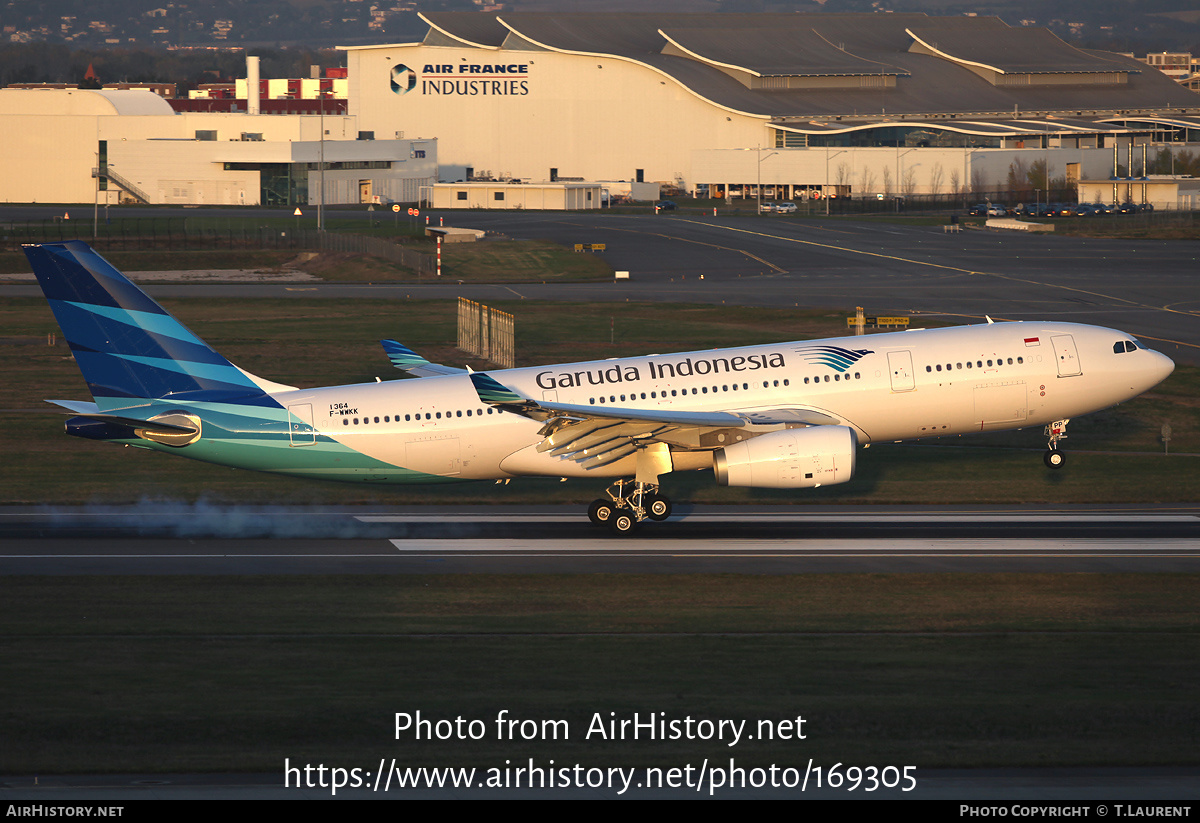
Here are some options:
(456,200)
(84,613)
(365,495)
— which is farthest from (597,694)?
(456,200)

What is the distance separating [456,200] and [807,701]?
165 m

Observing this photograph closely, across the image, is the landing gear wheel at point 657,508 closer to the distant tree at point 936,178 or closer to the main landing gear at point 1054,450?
the main landing gear at point 1054,450

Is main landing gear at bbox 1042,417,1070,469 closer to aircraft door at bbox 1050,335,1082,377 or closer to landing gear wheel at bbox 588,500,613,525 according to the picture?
aircraft door at bbox 1050,335,1082,377

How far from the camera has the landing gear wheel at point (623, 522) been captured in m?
36.8

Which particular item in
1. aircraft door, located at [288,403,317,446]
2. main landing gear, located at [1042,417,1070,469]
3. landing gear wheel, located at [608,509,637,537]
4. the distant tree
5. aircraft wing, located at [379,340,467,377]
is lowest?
landing gear wheel, located at [608,509,637,537]

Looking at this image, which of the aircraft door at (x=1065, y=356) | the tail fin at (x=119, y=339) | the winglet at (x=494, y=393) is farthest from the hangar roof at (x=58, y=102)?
the aircraft door at (x=1065, y=356)

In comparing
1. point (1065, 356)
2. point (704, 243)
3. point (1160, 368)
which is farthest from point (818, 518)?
point (704, 243)

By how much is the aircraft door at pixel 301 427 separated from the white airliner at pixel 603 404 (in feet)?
0.13

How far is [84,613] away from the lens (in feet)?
94.7

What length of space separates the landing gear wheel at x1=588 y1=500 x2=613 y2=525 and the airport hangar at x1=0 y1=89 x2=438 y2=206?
14808 cm

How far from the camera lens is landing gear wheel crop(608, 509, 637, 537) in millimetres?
36812

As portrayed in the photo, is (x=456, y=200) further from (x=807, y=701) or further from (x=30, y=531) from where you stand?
(x=807, y=701)

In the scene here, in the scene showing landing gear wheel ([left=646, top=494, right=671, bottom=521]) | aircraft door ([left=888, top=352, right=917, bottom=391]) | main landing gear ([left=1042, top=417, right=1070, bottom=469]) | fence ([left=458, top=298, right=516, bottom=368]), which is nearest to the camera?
landing gear wheel ([left=646, top=494, right=671, bottom=521])

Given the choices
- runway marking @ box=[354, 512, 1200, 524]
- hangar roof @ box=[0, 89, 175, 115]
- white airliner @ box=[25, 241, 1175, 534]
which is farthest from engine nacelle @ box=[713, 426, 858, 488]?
hangar roof @ box=[0, 89, 175, 115]
